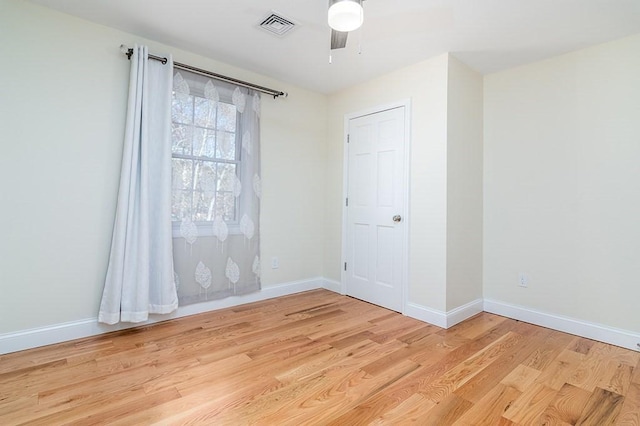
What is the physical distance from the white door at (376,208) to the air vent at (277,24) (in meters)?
1.33

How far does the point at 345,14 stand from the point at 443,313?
8.07 feet

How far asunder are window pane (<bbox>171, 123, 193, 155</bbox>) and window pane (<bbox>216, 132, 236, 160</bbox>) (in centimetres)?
27

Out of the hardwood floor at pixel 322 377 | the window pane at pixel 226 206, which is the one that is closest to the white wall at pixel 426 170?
the hardwood floor at pixel 322 377

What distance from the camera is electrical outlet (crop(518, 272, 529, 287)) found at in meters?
2.98

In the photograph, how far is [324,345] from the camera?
2.39m

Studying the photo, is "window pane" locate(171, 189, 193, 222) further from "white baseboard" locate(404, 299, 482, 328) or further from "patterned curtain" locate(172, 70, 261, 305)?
"white baseboard" locate(404, 299, 482, 328)

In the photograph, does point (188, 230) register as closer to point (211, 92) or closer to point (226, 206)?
point (226, 206)

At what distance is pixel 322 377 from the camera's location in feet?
6.38

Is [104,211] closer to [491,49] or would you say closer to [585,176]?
[491,49]

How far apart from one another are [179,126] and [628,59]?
3738 mm

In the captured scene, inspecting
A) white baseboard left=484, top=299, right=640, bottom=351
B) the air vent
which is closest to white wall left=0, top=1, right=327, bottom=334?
the air vent

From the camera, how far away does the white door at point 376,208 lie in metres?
3.21

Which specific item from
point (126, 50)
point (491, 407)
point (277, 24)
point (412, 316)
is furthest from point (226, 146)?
point (491, 407)

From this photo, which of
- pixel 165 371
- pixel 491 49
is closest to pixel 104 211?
pixel 165 371
